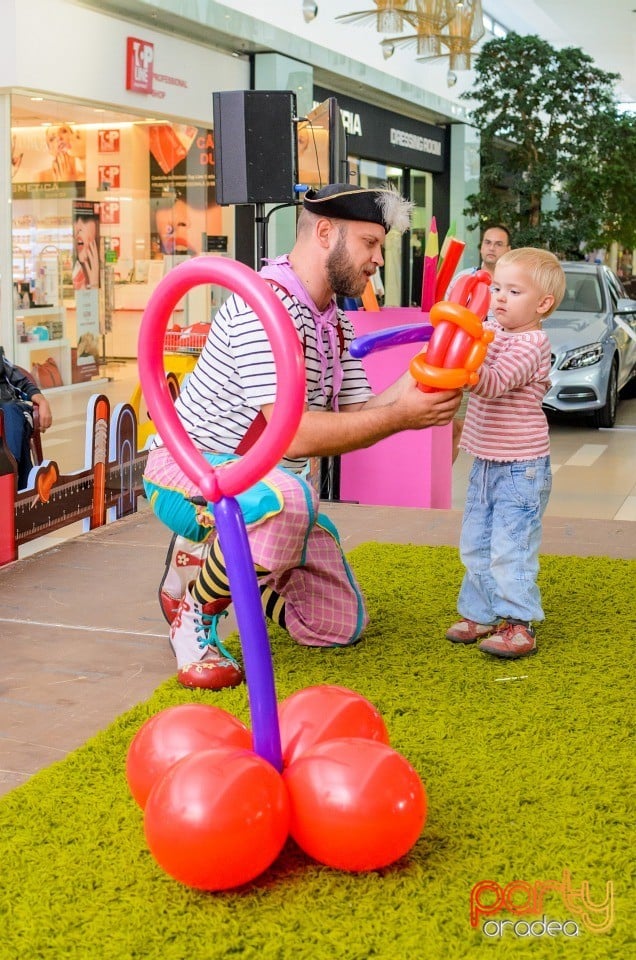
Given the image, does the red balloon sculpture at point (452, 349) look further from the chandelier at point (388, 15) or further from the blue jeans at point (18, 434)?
the chandelier at point (388, 15)

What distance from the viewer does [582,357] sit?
9.44 meters

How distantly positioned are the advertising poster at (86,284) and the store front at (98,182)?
0.04 ft

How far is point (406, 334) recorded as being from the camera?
2721 millimetres

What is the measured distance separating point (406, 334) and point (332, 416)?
1.01 feet

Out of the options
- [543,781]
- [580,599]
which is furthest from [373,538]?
[543,781]

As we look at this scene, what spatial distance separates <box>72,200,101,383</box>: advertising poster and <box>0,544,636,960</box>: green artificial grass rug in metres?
7.03

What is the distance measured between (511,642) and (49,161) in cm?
718

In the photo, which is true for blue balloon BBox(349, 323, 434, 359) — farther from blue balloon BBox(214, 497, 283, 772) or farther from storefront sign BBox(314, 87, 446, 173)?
storefront sign BBox(314, 87, 446, 173)

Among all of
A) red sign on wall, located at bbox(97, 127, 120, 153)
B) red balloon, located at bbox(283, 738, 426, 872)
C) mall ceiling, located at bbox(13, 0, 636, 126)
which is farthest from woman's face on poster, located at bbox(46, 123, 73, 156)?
red balloon, located at bbox(283, 738, 426, 872)

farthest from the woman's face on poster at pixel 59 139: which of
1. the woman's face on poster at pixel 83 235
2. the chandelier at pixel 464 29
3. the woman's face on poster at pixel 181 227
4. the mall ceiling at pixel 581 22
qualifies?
the chandelier at pixel 464 29

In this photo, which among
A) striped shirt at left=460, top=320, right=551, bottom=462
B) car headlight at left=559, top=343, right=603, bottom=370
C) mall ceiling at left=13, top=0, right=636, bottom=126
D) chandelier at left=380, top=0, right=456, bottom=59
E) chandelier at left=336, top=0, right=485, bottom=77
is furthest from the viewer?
mall ceiling at left=13, top=0, right=636, bottom=126

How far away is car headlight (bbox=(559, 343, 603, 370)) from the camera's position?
941cm

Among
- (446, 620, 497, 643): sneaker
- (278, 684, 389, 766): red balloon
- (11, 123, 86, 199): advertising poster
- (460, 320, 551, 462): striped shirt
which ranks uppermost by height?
(11, 123, 86, 199): advertising poster

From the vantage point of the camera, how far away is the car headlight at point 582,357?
941 centimetres
